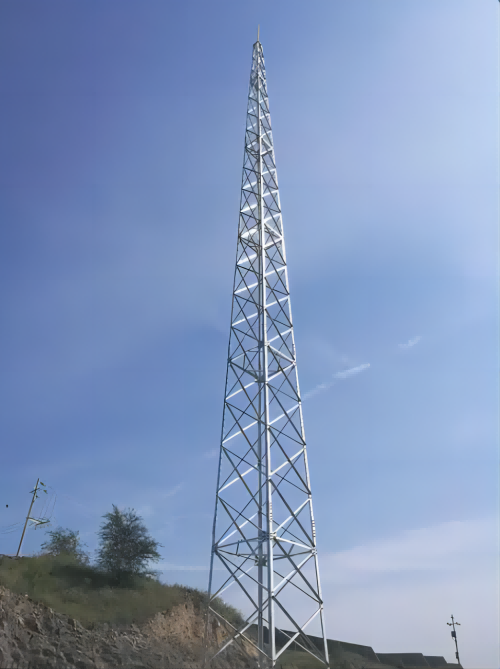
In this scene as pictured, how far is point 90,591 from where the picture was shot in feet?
60.1

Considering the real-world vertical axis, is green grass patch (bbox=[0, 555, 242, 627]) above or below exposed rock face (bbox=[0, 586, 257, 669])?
above

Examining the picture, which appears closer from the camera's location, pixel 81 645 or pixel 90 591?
pixel 81 645

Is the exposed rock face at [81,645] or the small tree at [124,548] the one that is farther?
the small tree at [124,548]

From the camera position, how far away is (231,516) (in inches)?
559

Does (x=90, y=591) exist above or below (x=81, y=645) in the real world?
above

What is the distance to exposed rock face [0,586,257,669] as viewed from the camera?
41.6 feet

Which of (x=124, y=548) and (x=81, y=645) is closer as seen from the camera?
(x=81, y=645)

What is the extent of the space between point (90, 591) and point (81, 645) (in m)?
4.90

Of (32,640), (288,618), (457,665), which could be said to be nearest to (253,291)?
(288,618)

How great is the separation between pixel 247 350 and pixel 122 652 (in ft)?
35.1

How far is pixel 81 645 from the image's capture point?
45.0 ft

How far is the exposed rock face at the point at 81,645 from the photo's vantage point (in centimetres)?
1267

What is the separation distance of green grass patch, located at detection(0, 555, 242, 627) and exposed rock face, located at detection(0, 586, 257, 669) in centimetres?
59

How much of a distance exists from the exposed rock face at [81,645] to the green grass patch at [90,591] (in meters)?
0.59
